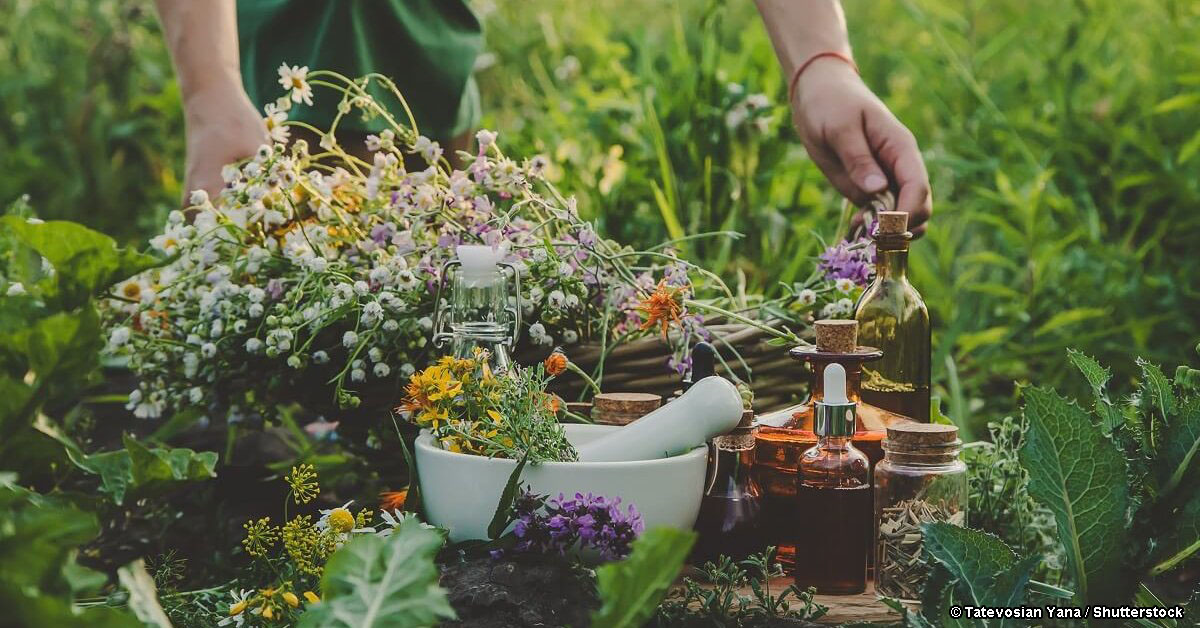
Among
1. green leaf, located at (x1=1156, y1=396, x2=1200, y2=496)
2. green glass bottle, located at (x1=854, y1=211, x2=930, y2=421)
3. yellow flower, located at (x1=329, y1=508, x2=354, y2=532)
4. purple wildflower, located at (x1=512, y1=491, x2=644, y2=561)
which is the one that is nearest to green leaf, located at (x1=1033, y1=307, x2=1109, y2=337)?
green glass bottle, located at (x1=854, y1=211, x2=930, y2=421)

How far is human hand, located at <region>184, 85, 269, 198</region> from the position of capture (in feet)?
5.00

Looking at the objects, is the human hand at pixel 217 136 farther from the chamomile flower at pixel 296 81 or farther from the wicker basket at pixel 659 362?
the wicker basket at pixel 659 362

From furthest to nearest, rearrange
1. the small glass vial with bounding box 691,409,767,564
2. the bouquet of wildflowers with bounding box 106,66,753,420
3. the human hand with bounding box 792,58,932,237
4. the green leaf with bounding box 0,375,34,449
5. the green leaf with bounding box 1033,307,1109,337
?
1. the green leaf with bounding box 1033,307,1109,337
2. the human hand with bounding box 792,58,932,237
3. the bouquet of wildflowers with bounding box 106,66,753,420
4. the small glass vial with bounding box 691,409,767,564
5. the green leaf with bounding box 0,375,34,449

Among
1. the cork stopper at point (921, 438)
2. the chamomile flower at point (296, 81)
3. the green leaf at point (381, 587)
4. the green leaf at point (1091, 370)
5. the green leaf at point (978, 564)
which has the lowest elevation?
the green leaf at point (978, 564)

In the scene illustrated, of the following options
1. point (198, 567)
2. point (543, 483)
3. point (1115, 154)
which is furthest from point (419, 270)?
point (1115, 154)

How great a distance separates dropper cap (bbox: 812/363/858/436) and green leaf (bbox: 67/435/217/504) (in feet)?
1.82

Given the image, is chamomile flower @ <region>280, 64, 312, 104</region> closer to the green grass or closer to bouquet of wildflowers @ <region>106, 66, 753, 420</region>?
bouquet of wildflowers @ <region>106, 66, 753, 420</region>

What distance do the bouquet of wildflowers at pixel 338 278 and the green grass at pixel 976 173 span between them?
68 cm

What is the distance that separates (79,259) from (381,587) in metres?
0.40

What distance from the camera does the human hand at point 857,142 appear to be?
1430 mm

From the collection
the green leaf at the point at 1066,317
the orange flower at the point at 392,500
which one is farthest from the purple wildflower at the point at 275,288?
the green leaf at the point at 1066,317

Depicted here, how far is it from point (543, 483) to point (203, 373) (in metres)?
0.55

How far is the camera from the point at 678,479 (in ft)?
3.46

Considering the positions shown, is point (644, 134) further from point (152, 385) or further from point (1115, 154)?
point (152, 385)
